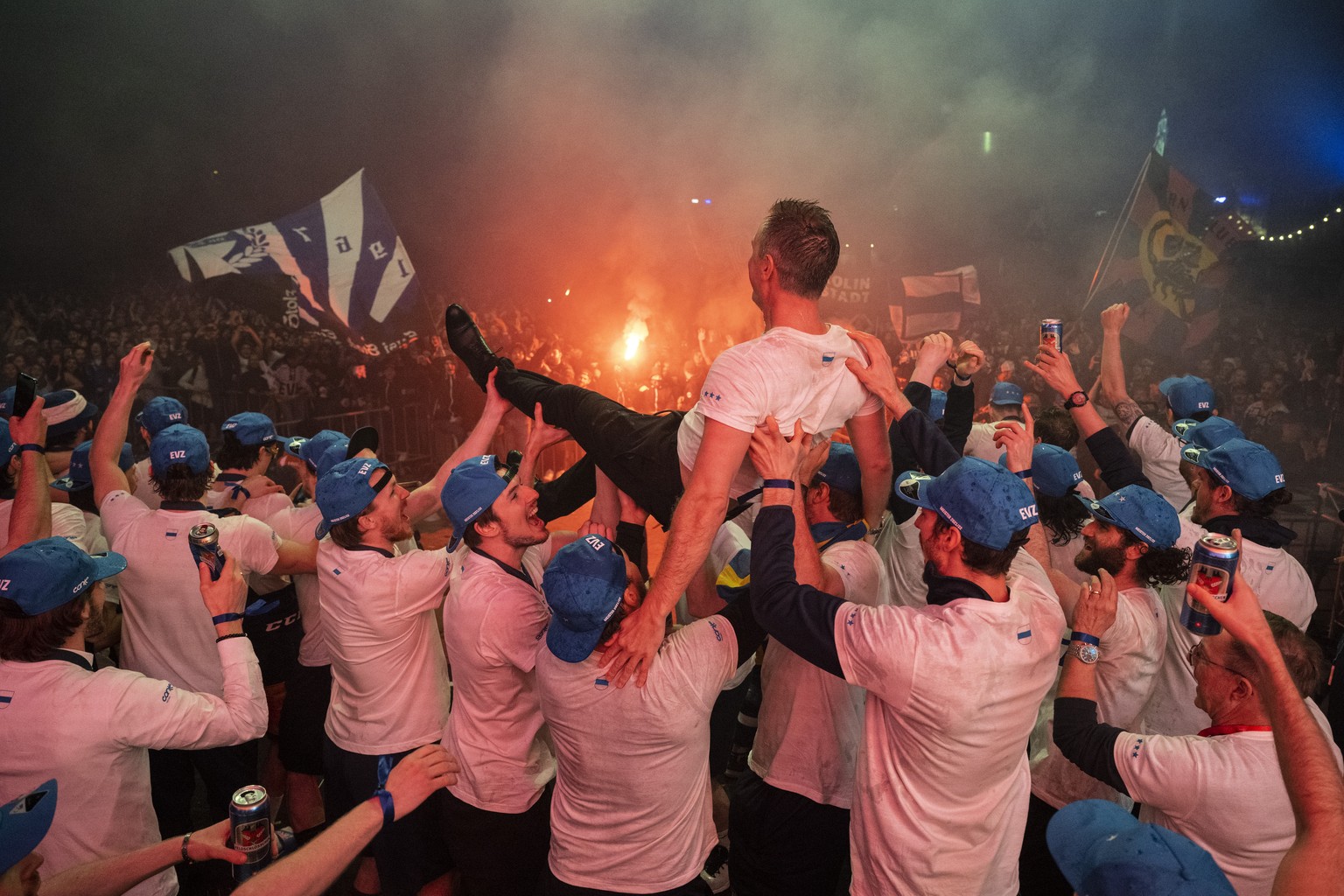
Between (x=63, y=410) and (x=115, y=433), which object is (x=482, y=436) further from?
(x=63, y=410)

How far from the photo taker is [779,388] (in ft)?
9.39

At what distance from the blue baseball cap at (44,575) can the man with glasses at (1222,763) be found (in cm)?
326

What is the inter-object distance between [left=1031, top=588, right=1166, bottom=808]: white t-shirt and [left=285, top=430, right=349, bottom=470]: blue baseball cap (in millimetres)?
3806

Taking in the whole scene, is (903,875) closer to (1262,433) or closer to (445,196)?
(1262,433)

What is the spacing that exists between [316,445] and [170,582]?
120 cm

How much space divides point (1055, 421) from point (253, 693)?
15.7ft

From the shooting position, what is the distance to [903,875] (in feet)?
8.12

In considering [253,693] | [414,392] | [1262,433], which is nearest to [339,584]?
[253,693]

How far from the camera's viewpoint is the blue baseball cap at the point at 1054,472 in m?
3.91

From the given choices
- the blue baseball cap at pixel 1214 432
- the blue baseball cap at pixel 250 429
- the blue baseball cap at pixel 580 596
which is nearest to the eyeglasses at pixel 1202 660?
the blue baseball cap at pixel 580 596

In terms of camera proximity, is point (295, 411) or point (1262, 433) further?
point (1262, 433)

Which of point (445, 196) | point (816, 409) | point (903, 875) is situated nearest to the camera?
point (903, 875)

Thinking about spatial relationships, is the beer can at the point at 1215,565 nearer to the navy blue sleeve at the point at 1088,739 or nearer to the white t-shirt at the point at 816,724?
the navy blue sleeve at the point at 1088,739

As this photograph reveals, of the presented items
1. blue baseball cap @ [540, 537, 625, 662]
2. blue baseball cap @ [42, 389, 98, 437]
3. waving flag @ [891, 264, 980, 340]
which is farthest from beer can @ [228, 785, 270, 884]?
waving flag @ [891, 264, 980, 340]
